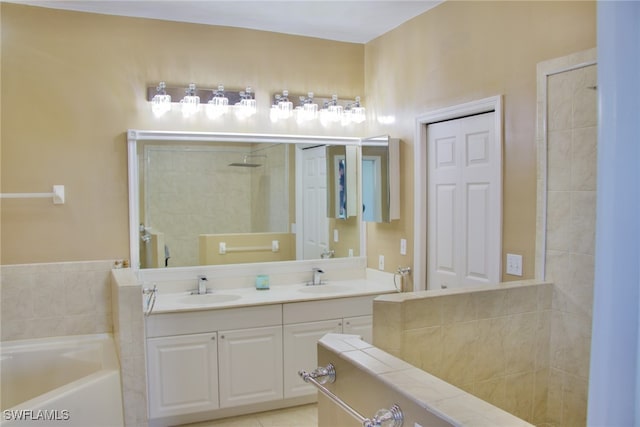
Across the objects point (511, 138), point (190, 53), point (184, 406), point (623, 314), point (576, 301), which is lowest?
point (184, 406)

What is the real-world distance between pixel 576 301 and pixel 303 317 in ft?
5.44

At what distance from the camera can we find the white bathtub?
234cm

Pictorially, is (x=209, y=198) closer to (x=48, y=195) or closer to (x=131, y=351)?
(x=48, y=195)

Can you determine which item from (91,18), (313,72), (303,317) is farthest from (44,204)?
(313,72)

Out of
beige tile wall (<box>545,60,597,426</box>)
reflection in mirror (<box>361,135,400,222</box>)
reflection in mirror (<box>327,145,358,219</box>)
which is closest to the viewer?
beige tile wall (<box>545,60,597,426</box>)

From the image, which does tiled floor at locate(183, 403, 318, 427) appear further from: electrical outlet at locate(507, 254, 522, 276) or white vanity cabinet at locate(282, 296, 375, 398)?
electrical outlet at locate(507, 254, 522, 276)

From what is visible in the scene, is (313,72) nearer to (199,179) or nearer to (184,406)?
(199,179)

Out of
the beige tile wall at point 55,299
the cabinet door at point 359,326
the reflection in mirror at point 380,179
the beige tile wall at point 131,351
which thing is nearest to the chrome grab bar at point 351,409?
the beige tile wall at point 131,351

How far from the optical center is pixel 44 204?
10.0 feet

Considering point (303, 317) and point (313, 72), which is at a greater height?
point (313, 72)

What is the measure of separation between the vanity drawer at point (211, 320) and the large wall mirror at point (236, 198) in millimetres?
546

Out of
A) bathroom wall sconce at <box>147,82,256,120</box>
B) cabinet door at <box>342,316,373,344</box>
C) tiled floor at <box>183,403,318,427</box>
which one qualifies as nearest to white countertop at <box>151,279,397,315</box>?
cabinet door at <box>342,316,373,344</box>

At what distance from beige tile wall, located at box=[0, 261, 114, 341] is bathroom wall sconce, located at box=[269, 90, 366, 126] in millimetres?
1602

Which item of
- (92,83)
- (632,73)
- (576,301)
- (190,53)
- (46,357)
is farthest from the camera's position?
(190,53)
